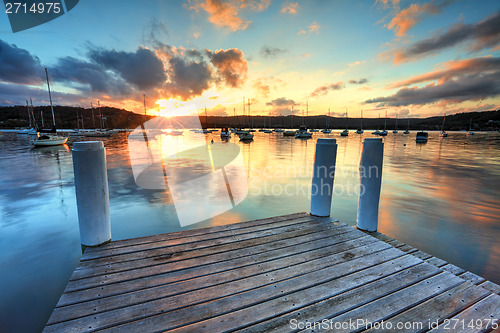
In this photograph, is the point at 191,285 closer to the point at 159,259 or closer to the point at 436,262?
the point at 159,259

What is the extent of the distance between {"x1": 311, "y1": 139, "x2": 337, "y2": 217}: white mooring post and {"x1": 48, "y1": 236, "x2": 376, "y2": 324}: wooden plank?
1.27 m

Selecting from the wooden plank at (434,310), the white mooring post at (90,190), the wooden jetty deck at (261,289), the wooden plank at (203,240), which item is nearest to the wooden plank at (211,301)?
the wooden jetty deck at (261,289)

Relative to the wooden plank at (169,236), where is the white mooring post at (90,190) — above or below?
above

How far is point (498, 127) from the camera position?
507 feet

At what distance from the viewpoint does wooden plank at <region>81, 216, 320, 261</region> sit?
3.40 meters

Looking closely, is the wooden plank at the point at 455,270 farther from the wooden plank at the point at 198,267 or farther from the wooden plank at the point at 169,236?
the wooden plank at the point at 169,236

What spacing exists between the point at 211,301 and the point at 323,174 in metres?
3.32

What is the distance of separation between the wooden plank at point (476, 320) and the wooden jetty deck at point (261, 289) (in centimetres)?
1

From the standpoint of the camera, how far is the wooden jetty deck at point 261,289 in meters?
2.22

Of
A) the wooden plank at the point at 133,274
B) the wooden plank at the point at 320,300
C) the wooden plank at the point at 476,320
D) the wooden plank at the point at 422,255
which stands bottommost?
the wooden plank at the point at 422,255

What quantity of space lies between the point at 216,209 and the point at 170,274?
603 cm

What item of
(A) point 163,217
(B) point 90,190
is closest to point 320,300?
(B) point 90,190

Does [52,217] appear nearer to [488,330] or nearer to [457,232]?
[488,330]

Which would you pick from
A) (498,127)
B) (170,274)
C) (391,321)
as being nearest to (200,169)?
(170,274)
